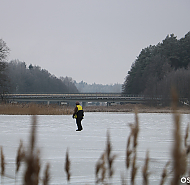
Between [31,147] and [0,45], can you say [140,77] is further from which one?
[31,147]

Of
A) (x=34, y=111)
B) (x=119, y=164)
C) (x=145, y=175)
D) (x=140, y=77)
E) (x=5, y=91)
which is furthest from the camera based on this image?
(x=140, y=77)

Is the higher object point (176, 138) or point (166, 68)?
point (166, 68)

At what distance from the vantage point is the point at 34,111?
4.16 feet

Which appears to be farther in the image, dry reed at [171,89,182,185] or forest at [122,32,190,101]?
forest at [122,32,190,101]

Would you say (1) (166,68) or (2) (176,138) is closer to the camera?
(2) (176,138)

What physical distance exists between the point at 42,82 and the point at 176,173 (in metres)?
144

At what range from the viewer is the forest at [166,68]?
204 ft

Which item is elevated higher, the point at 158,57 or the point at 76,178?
the point at 158,57

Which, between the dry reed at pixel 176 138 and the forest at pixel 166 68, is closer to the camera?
the dry reed at pixel 176 138

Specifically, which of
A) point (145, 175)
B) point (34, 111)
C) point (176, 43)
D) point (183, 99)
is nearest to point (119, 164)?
point (145, 175)

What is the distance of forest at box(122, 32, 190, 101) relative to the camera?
6209cm

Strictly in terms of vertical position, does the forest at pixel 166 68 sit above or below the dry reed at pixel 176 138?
above

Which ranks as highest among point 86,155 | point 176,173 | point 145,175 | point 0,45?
point 0,45

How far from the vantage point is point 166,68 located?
7681cm
